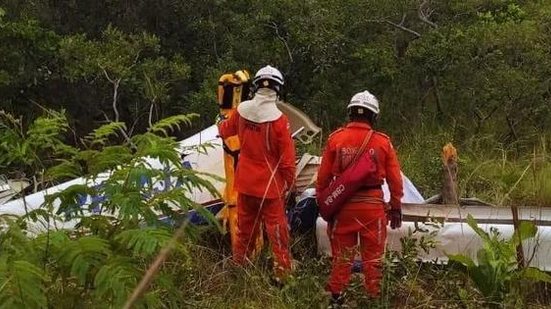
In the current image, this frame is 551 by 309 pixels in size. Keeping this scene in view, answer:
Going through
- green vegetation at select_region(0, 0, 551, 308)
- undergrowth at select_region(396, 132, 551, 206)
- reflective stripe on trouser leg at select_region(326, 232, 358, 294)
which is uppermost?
green vegetation at select_region(0, 0, 551, 308)

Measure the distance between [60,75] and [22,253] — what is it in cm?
758

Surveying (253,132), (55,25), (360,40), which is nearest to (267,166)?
(253,132)

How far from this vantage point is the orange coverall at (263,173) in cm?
543

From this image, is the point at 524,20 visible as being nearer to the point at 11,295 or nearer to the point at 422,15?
the point at 422,15

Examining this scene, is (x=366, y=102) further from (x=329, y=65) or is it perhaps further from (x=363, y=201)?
(x=329, y=65)

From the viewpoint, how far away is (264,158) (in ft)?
17.9

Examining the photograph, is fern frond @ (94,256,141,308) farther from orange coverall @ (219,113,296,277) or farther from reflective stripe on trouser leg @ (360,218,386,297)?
orange coverall @ (219,113,296,277)

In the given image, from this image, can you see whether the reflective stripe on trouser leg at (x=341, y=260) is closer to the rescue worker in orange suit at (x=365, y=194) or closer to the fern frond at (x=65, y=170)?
the rescue worker in orange suit at (x=365, y=194)

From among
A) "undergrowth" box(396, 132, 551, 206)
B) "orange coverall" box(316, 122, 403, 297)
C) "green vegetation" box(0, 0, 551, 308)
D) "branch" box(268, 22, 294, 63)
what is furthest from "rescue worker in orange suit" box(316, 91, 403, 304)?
"branch" box(268, 22, 294, 63)

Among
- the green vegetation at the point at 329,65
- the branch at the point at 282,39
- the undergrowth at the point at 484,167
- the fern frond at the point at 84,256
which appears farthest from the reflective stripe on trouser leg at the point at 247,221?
the branch at the point at 282,39

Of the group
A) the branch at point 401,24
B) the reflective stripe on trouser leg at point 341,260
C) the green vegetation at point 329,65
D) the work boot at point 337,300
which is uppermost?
the branch at point 401,24

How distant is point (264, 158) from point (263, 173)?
0.32 ft

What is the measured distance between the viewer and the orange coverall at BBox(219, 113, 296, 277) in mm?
5434

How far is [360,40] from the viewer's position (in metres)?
10.2
